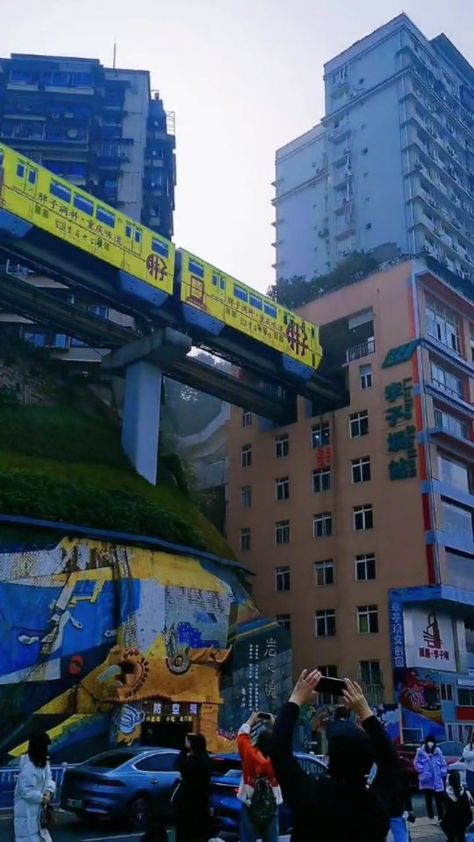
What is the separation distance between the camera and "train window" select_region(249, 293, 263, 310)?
34281 millimetres

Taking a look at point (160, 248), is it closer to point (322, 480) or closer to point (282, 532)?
point (322, 480)

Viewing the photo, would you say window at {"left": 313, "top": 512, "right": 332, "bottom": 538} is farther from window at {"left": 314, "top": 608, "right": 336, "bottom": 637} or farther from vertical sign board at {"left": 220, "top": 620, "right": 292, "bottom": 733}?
A: vertical sign board at {"left": 220, "top": 620, "right": 292, "bottom": 733}

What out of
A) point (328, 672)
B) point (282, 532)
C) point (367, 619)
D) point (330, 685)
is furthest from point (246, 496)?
point (330, 685)

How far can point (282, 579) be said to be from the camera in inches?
1507

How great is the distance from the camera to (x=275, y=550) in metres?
38.9

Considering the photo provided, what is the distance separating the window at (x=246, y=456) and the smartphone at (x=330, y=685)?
38291 mm

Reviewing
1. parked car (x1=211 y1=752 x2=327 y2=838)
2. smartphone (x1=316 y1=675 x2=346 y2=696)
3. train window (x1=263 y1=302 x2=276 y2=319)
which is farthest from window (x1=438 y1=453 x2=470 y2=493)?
smartphone (x1=316 y1=675 x2=346 y2=696)

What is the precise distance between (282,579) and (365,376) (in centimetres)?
1091

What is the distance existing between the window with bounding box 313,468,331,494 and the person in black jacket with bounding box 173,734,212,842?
30839 millimetres

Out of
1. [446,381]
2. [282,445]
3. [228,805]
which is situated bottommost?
[228,805]

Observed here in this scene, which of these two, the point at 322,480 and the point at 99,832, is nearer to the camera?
the point at 99,832

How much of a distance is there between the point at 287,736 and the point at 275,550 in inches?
1419

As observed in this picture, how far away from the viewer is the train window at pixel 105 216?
28.4 meters

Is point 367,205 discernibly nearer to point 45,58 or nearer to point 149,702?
point 45,58
